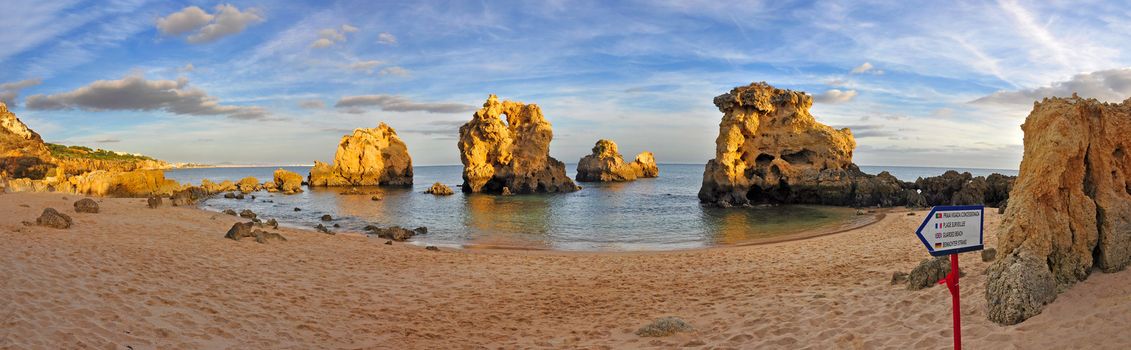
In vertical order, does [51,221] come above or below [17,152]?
below

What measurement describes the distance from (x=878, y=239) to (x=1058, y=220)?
1378 centimetres

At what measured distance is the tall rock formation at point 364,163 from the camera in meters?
81.0

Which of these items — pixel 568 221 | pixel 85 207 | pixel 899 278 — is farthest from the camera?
pixel 568 221

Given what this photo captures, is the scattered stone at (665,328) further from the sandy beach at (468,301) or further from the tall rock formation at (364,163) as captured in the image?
the tall rock formation at (364,163)

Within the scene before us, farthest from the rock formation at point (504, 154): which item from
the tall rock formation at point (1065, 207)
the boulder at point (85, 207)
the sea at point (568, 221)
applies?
the tall rock formation at point (1065, 207)

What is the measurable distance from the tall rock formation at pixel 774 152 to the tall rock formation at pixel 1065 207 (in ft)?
122

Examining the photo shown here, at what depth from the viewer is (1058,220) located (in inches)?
275

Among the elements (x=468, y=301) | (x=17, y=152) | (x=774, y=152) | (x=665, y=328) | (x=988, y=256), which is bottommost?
(x=468, y=301)

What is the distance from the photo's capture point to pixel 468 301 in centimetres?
1129

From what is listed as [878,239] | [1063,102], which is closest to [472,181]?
[878,239]

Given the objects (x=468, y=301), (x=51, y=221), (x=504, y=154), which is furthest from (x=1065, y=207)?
(x=504, y=154)

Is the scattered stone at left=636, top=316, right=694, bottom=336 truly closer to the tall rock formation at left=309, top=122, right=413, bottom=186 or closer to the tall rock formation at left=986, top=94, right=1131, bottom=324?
the tall rock formation at left=986, top=94, right=1131, bottom=324

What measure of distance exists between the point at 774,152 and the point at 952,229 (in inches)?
1766

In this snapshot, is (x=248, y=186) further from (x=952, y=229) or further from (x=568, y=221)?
(x=952, y=229)
